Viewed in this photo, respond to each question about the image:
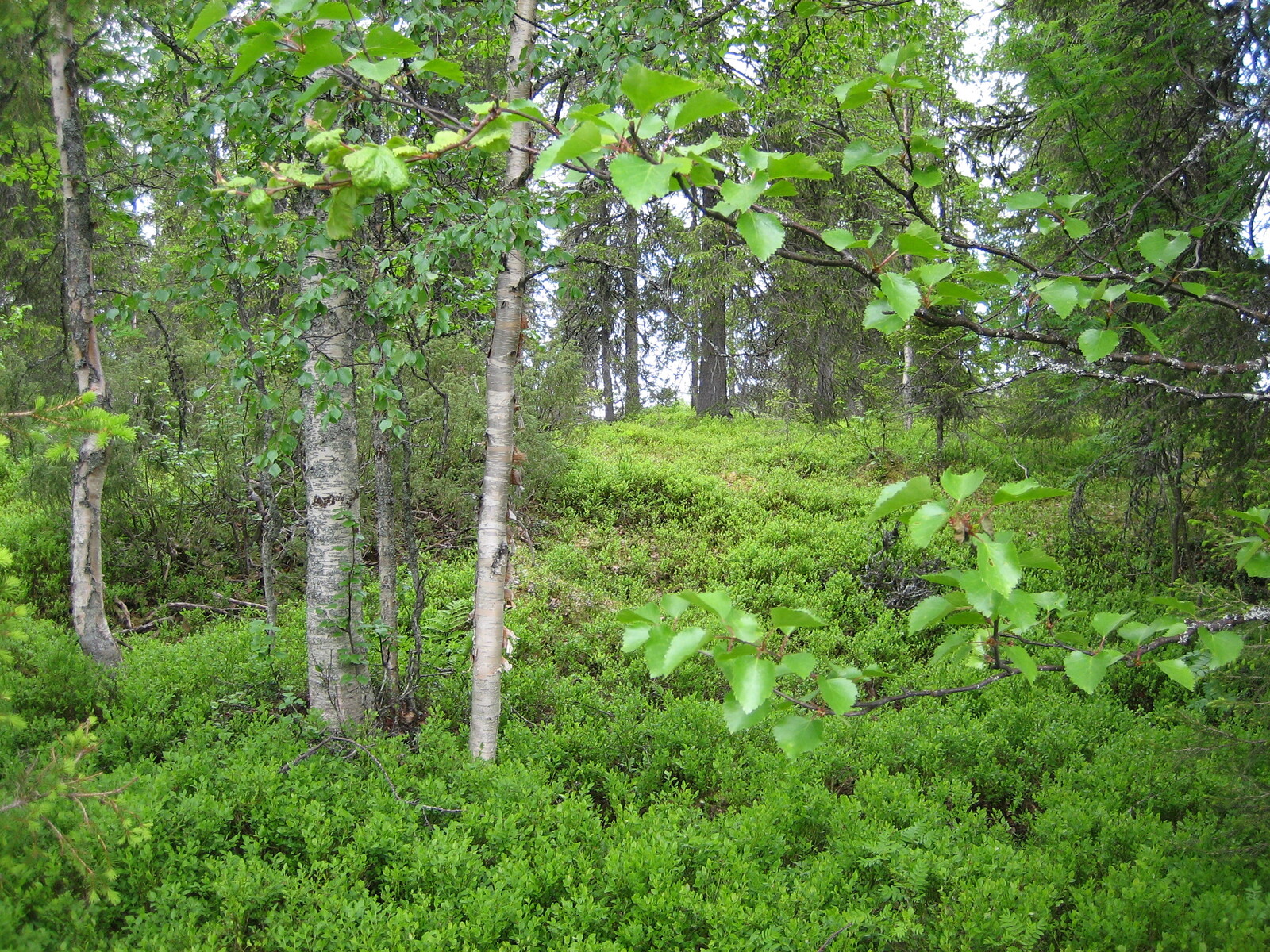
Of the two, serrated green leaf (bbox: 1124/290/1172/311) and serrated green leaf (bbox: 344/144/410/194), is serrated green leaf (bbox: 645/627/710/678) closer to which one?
serrated green leaf (bbox: 344/144/410/194)

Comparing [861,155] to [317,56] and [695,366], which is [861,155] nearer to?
[317,56]

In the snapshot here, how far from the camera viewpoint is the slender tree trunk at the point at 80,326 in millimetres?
4977

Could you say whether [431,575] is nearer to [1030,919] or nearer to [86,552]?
[86,552]

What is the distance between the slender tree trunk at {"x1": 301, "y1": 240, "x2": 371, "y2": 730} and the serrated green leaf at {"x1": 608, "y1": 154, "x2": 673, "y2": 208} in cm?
367

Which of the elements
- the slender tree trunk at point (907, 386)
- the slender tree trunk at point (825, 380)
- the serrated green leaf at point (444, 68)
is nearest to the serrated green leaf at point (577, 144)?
the serrated green leaf at point (444, 68)

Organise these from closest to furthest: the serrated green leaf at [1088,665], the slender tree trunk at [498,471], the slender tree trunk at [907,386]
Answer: the serrated green leaf at [1088,665] < the slender tree trunk at [498,471] < the slender tree trunk at [907,386]

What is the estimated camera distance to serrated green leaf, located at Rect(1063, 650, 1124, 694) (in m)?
1.34

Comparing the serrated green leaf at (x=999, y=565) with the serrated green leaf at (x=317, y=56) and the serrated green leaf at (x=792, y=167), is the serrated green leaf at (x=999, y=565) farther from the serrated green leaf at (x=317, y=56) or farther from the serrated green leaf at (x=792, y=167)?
the serrated green leaf at (x=317, y=56)

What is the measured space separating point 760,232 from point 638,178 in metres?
0.22

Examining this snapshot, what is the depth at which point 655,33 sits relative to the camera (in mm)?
3490

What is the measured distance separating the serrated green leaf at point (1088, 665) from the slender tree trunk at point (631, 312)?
37.4 feet

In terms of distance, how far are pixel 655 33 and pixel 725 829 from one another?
160 inches

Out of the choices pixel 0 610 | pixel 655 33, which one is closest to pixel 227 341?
pixel 0 610

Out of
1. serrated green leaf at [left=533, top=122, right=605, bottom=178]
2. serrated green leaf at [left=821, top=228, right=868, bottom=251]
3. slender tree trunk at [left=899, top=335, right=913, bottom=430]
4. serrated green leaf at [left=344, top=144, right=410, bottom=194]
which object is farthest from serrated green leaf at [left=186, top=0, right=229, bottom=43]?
slender tree trunk at [left=899, top=335, right=913, bottom=430]
